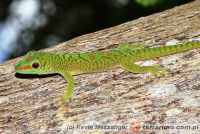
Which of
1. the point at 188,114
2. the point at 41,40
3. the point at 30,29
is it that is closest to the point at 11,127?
the point at 188,114

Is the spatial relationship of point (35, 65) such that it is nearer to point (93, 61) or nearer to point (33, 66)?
point (33, 66)

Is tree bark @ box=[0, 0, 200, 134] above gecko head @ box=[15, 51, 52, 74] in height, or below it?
below

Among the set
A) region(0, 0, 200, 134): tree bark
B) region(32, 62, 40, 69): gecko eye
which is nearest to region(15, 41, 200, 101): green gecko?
region(32, 62, 40, 69): gecko eye

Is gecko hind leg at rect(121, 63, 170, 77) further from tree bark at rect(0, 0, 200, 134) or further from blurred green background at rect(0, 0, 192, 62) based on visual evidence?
blurred green background at rect(0, 0, 192, 62)

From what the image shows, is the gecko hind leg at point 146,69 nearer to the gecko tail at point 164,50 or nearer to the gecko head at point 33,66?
the gecko tail at point 164,50

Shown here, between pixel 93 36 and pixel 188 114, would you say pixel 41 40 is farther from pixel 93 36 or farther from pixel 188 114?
pixel 188 114

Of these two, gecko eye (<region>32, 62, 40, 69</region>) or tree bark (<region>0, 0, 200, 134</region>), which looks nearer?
tree bark (<region>0, 0, 200, 134</region>)
